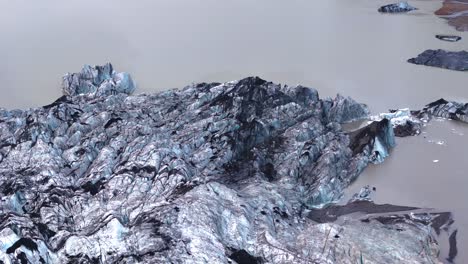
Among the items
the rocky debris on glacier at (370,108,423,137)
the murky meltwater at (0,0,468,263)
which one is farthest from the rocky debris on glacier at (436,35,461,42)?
the rocky debris on glacier at (370,108,423,137)

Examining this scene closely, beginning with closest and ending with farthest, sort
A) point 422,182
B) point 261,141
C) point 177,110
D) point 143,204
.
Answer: point 143,204, point 422,182, point 261,141, point 177,110

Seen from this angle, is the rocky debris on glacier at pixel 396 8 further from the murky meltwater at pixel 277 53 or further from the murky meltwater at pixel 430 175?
the murky meltwater at pixel 430 175

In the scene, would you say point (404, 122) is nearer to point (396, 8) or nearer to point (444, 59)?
point (444, 59)

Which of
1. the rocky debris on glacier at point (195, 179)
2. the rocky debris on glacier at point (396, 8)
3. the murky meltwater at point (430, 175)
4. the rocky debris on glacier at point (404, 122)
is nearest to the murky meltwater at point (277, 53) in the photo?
the murky meltwater at point (430, 175)

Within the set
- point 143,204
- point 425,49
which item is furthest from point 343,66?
point 143,204

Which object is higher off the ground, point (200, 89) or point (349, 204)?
point (200, 89)

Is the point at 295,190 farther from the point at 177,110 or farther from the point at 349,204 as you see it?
the point at 177,110
